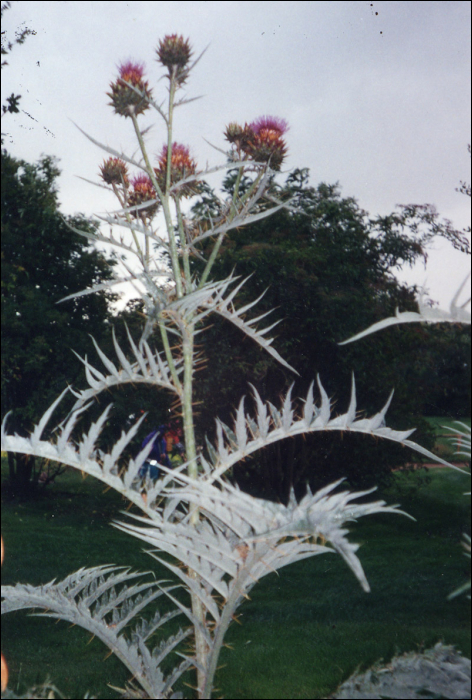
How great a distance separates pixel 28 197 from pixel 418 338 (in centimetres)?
290

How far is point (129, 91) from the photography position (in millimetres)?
1473

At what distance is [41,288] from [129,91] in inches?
106

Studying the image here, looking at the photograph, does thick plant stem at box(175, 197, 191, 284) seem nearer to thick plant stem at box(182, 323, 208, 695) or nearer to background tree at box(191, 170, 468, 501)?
thick plant stem at box(182, 323, 208, 695)

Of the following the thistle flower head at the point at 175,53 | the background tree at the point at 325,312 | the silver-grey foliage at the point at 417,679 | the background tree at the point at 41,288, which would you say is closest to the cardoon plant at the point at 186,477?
the thistle flower head at the point at 175,53

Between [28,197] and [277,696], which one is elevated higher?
[28,197]

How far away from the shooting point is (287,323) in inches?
116

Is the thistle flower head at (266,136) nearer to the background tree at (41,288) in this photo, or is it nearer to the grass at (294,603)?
the grass at (294,603)

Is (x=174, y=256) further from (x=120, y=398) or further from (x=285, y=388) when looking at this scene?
(x=120, y=398)

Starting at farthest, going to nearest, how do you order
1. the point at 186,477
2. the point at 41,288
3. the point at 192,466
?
the point at 41,288
the point at 192,466
the point at 186,477

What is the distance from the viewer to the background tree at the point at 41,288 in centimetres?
362

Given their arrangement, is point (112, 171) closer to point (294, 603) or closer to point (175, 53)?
point (175, 53)

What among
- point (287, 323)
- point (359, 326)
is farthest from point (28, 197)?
point (359, 326)

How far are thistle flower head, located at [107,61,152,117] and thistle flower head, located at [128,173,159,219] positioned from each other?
0.21 meters

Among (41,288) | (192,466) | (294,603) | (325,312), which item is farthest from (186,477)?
(41,288)
